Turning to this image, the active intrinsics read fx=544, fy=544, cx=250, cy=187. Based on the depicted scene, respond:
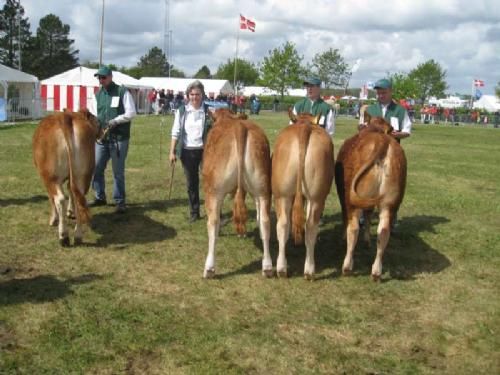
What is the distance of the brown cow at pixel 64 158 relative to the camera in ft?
21.5

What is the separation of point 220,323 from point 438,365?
1.84 metres

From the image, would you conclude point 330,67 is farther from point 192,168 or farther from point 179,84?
point 192,168

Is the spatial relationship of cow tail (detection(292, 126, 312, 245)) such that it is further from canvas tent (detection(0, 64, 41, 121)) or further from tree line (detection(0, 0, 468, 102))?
tree line (detection(0, 0, 468, 102))

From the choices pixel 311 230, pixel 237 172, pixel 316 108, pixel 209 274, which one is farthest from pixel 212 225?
pixel 316 108

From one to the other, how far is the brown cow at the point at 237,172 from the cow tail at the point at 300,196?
31 centimetres

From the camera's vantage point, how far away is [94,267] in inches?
242

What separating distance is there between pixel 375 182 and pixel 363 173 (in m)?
0.16

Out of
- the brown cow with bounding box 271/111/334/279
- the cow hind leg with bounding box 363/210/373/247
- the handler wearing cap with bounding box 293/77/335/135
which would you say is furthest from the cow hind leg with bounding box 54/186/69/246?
the cow hind leg with bounding box 363/210/373/247

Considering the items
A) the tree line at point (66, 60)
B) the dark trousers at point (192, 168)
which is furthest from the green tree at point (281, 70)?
the dark trousers at point (192, 168)

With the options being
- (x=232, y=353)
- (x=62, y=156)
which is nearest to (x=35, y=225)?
(x=62, y=156)

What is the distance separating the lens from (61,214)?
6.66 meters

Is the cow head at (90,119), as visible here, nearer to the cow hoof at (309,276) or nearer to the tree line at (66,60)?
the cow hoof at (309,276)

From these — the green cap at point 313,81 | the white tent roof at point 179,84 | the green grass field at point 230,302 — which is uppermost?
the white tent roof at point 179,84

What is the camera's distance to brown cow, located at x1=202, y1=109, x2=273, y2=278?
5.71 m
